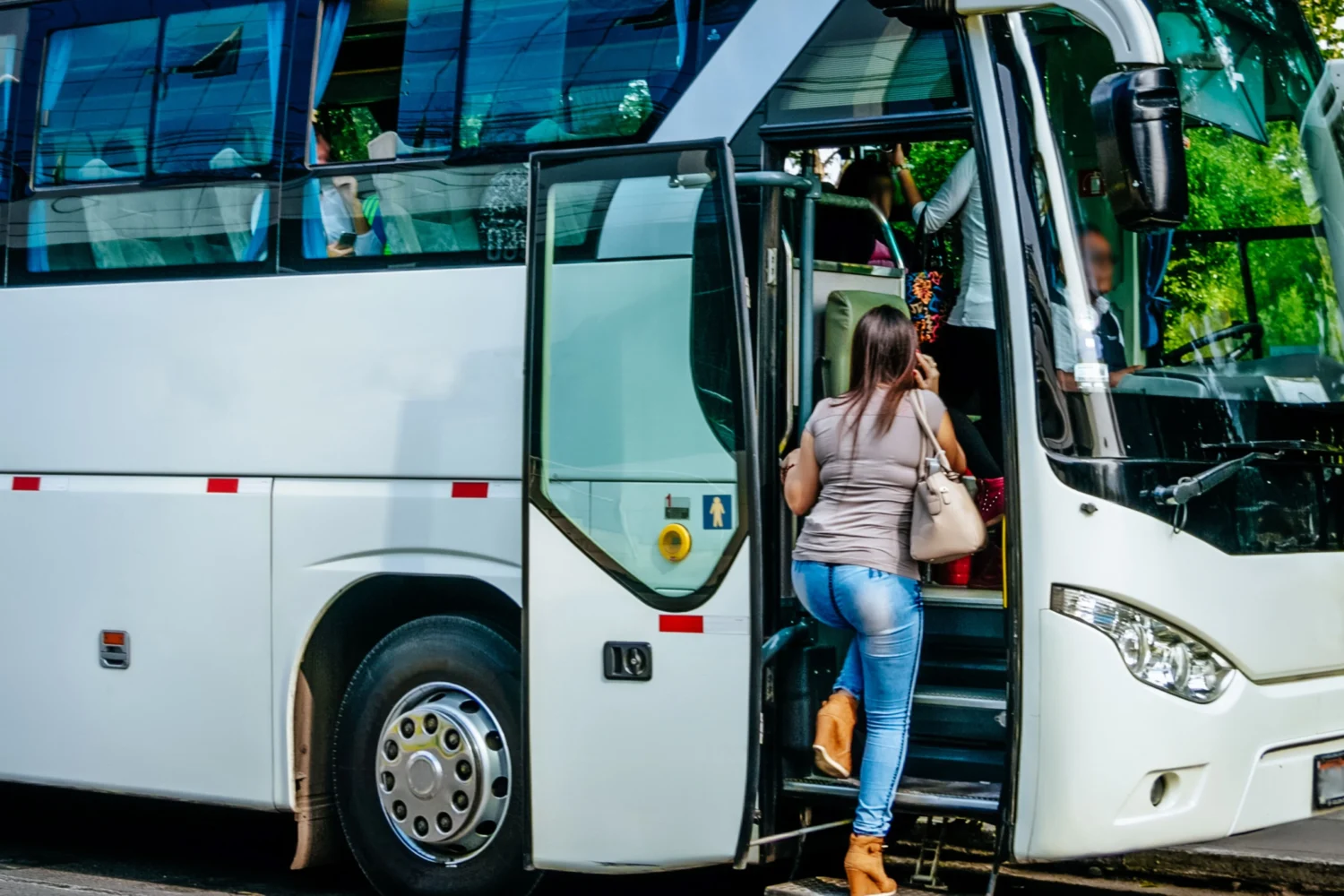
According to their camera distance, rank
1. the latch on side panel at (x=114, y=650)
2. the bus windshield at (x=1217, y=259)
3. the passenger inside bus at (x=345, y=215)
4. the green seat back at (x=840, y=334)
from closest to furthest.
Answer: the bus windshield at (x=1217, y=259) → the green seat back at (x=840, y=334) → the passenger inside bus at (x=345, y=215) → the latch on side panel at (x=114, y=650)

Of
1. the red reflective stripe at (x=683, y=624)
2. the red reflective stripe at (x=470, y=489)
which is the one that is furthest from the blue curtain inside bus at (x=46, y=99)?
the red reflective stripe at (x=683, y=624)

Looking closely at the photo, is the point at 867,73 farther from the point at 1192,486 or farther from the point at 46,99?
the point at 46,99

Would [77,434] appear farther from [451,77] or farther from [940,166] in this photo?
[940,166]

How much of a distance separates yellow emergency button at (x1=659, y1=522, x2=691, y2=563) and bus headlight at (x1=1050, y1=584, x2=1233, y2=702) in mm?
1238

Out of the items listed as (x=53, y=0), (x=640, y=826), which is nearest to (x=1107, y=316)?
(x=640, y=826)

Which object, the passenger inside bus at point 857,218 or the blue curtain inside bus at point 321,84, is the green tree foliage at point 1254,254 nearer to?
the passenger inside bus at point 857,218

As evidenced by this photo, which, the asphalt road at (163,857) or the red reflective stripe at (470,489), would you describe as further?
the asphalt road at (163,857)

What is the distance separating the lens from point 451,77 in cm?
668

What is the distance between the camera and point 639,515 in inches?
235

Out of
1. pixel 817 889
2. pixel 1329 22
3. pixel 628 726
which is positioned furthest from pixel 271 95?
pixel 1329 22

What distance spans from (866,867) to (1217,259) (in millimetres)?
2333

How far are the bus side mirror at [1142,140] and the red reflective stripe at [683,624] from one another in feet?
6.23

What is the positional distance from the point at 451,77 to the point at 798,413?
186cm

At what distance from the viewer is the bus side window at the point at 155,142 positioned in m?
7.09
